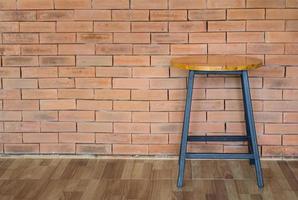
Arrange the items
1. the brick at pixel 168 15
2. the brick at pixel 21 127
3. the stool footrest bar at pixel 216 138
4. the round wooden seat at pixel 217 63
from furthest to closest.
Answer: the brick at pixel 21 127, the brick at pixel 168 15, the stool footrest bar at pixel 216 138, the round wooden seat at pixel 217 63

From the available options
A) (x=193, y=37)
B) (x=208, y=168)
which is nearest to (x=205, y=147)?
(x=208, y=168)

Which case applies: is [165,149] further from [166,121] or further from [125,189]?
[125,189]

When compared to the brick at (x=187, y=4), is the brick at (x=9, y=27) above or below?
below

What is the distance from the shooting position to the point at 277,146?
136 inches

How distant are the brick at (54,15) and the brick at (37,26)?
0.11ft

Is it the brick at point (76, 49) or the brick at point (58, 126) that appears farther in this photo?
the brick at point (58, 126)

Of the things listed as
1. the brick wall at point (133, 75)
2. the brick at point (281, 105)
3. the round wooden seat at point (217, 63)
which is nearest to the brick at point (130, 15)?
the brick wall at point (133, 75)

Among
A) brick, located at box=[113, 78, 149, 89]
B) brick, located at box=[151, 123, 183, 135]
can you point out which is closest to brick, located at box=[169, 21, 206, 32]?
brick, located at box=[113, 78, 149, 89]

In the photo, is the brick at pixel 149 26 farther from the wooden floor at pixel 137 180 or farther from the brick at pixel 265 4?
the wooden floor at pixel 137 180

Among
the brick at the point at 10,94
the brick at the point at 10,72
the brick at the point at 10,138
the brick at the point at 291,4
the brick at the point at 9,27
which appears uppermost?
the brick at the point at 291,4

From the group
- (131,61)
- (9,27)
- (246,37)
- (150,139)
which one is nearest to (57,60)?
(9,27)

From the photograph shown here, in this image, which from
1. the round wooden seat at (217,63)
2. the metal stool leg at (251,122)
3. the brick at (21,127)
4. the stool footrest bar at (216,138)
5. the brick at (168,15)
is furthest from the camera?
the brick at (21,127)

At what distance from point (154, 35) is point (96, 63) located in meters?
0.42

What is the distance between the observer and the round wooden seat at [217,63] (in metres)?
2.81
